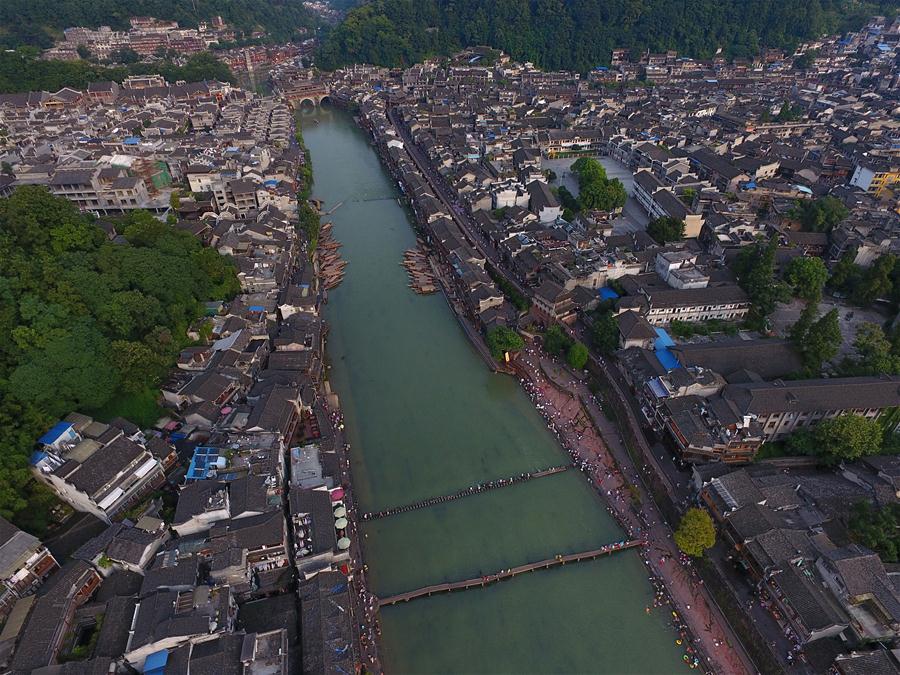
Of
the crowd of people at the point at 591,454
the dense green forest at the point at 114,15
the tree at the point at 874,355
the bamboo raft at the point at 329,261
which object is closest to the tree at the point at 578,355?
the crowd of people at the point at 591,454

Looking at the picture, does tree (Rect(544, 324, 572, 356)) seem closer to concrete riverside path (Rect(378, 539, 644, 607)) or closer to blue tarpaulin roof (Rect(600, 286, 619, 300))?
blue tarpaulin roof (Rect(600, 286, 619, 300))

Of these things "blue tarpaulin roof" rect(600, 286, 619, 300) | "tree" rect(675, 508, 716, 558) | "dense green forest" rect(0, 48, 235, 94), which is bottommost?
"tree" rect(675, 508, 716, 558)

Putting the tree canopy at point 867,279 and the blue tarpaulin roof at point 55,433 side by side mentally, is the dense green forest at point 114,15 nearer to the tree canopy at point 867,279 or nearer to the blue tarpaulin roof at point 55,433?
the blue tarpaulin roof at point 55,433

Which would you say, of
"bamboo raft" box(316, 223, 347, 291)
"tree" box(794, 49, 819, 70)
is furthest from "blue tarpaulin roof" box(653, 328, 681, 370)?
"tree" box(794, 49, 819, 70)

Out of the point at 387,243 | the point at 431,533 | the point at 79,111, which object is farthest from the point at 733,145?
the point at 79,111

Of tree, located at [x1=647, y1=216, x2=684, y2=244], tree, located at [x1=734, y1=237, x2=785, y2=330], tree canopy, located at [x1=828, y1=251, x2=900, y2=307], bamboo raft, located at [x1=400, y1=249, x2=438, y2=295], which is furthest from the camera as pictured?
bamboo raft, located at [x1=400, y1=249, x2=438, y2=295]
